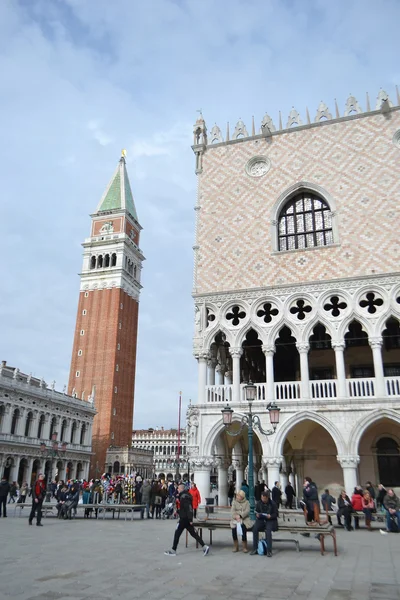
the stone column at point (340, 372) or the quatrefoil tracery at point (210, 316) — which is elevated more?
the quatrefoil tracery at point (210, 316)

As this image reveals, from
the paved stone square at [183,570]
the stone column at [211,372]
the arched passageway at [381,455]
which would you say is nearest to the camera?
the paved stone square at [183,570]

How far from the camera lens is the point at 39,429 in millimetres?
42062

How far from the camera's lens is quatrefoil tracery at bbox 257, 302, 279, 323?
18.6m

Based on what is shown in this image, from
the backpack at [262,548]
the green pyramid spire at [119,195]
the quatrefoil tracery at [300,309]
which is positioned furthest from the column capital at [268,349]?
the green pyramid spire at [119,195]

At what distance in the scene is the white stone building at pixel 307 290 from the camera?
16.9 m

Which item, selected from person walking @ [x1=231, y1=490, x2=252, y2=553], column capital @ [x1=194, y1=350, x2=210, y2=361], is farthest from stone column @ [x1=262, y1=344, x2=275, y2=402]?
person walking @ [x1=231, y1=490, x2=252, y2=553]

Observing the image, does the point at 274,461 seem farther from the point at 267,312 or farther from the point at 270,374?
the point at 267,312

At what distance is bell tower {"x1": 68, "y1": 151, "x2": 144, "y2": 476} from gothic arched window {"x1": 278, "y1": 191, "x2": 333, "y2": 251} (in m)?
37.1

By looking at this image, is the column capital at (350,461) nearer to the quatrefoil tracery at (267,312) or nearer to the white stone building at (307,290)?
the white stone building at (307,290)

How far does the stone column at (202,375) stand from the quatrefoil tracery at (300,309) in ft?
12.1

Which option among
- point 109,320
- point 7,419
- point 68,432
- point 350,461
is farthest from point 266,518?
point 109,320

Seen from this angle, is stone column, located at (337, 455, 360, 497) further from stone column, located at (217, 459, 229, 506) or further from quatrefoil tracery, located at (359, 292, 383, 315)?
stone column, located at (217, 459, 229, 506)

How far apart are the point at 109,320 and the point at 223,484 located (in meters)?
38.0

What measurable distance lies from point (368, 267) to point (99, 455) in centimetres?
4264
